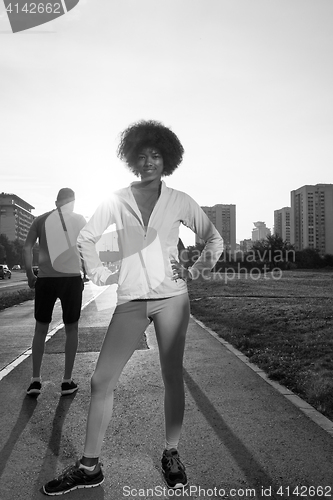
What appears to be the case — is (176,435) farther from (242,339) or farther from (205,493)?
(242,339)

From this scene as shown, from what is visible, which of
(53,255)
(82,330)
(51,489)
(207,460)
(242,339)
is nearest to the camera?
(51,489)

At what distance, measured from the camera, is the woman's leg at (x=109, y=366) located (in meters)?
2.74

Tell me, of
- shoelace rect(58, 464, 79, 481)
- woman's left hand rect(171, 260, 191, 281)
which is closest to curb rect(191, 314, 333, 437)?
woman's left hand rect(171, 260, 191, 281)

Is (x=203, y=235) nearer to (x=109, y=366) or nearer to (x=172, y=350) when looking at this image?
(x=172, y=350)

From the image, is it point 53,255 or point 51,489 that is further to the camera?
point 53,255

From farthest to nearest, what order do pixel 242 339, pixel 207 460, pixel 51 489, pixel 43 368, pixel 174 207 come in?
pixel 242 339 < pixel 43 368 < pixel 207 460 < pixel 174 207 < pixel 51 489

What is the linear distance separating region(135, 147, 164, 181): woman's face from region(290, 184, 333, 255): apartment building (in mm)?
111229

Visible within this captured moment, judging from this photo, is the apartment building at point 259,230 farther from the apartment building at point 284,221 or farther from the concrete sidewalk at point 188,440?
the concrete sidewalk at point 188,440

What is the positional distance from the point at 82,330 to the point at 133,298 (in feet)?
24.6

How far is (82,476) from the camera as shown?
8.98 ft

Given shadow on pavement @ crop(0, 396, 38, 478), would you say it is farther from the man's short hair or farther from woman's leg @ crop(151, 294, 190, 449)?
the man's short hair

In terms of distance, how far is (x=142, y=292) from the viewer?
2781 millimetres

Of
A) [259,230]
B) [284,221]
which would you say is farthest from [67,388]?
[259,230]

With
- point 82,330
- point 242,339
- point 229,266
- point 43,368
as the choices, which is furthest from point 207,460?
point 229,266
